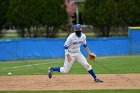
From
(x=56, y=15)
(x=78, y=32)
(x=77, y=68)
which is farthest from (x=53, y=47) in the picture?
(x=78, y=32)

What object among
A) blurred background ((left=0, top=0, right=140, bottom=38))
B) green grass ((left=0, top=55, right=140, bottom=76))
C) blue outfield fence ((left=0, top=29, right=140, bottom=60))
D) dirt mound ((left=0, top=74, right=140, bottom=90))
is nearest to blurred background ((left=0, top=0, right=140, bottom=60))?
blurred background ((left=0, top=0, right=140, bottom=38))

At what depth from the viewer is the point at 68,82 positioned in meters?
14.8

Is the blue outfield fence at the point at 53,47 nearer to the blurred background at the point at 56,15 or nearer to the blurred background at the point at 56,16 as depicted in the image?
the blurred background at the point at 56,16

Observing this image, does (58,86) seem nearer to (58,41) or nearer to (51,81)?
(51,81)

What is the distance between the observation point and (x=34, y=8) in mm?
37844

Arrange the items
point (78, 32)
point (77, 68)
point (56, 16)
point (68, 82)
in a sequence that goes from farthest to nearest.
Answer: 1. point (56, 16)
2. point (77, 68)
3. point (68, 82)
4. point (78, 32)

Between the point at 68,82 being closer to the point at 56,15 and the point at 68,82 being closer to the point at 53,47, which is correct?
the point at 53,47

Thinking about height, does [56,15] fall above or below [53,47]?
above

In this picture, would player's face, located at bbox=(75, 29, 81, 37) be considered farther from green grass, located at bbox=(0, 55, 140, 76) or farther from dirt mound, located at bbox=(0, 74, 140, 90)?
green grass, located at bbox=(0, 55, 140, 76)

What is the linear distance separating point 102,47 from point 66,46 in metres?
16.4

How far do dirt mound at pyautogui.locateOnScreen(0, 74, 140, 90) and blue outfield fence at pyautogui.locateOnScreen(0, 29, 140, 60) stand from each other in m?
10.5

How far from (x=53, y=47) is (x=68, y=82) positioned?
14.4 metres

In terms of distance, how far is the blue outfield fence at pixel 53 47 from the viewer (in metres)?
27.3

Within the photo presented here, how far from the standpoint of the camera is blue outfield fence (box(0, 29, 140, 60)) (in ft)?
89.7
